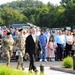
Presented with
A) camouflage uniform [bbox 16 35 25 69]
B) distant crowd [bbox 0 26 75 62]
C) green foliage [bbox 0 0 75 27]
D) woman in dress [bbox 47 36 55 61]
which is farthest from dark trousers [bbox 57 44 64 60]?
green foliage [bbox 0 0 75 27]

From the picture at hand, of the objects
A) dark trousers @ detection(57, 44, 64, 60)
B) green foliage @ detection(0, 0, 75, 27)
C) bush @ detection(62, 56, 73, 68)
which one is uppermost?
green foliage @ detection(0, 0, 75, 27)

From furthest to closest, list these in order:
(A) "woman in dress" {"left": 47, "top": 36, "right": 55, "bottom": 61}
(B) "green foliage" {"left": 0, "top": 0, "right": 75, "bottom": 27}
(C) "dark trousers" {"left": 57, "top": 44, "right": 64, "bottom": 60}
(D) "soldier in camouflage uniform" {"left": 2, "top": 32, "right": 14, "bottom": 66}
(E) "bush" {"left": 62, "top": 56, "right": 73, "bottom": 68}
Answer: (B) "green foliage" {"left": 0, "top": 0, "right": 75, "bottom": 27} < (C) "dark trousers" {"left": 57, "top": 44, "right": 64, "bottom": 60} < (A) "woman in dress" {"left": 47, "top": 36, "right": 55, "bottom": 61} < (E) "bush" {"left": 62, "top": 56, "right": 73, "bottom": 68} < (D) "soldier in camouflage uniform" {"left": 2, "top": 32, "right": 14, "bottom": 66}

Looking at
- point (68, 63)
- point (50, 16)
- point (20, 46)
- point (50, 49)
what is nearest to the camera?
point (20, 46)

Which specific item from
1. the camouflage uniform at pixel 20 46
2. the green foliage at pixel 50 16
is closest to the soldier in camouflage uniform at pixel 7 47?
the camouflage uniform at pixel 20 46

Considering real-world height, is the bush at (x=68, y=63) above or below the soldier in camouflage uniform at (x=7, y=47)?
below

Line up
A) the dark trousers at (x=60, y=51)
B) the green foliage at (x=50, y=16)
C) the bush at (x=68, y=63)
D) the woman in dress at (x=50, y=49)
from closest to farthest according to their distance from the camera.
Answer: the bush at (x=68, y=63)
the woman in dress at (x=50, y=49)
the dark trousers at (x=60, y=51)
the green foliage at (x=50, y=16)

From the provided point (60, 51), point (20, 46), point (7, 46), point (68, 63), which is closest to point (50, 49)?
point (60, 51)

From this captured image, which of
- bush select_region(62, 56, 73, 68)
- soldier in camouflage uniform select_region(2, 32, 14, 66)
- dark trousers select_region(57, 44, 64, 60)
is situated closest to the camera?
soldier in camouflage uniform select_region(2, 32, 14, 66)

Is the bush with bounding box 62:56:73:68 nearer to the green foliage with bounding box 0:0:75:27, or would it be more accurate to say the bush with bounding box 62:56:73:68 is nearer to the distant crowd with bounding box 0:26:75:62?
the distant crowd with bounding box 0:26:75:62

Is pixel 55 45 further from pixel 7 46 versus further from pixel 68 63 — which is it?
pixel 7 46

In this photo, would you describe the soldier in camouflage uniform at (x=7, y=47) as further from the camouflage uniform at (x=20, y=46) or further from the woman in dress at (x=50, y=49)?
the woman in dress at (x=50, y=49)

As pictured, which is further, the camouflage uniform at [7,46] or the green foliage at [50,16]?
the green foliage at [50,16]

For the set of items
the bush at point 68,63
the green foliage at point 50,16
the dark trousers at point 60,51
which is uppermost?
the green foliage at point 50,16

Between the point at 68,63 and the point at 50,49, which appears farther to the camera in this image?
the point at 50,49
